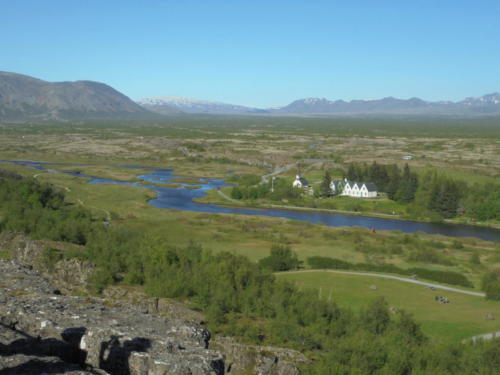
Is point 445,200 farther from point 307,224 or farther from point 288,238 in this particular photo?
point 288,238

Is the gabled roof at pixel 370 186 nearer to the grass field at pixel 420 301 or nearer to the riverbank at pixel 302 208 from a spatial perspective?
the riverbank at pixel 302 208

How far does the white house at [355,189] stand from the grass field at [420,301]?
51.0 m

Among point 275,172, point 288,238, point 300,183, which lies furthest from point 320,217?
point 275,172

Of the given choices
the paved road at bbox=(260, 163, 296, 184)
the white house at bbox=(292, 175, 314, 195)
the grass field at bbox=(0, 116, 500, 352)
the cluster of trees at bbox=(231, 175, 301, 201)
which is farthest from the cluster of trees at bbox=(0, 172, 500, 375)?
the paved road at bbox=(260, 163, 296, 184)

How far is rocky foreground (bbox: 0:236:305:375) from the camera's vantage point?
42.5 ft

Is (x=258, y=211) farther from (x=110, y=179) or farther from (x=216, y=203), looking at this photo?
(x=110, y=179)

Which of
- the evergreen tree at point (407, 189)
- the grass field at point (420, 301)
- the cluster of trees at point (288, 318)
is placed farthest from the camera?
the evergreen tree at point (407, 189)

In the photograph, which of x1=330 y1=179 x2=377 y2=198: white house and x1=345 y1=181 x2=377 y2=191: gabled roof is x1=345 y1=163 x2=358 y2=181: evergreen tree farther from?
x1=345 y1=181 x2=377 y2=191: gabled roof

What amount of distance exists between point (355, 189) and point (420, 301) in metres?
56.9

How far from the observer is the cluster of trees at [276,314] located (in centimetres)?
1802

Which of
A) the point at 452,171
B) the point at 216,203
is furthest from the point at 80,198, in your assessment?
the point at 452,171

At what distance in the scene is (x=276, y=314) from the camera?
22.7 metres

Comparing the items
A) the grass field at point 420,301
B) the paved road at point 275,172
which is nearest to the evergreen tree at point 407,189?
the paved road at point 275,172

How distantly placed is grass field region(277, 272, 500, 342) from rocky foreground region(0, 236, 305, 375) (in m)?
10.8
